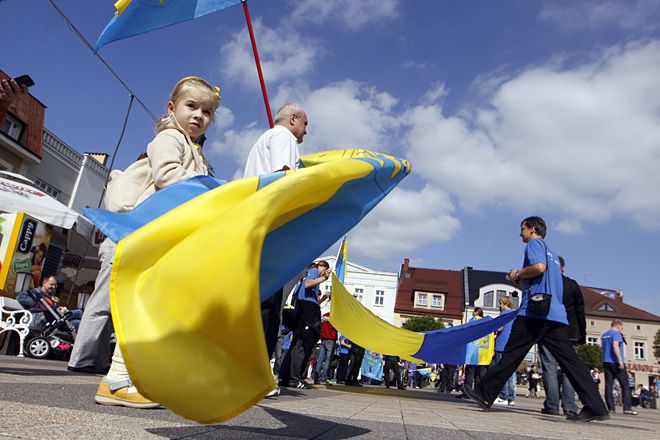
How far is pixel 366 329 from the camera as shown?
26.2ft

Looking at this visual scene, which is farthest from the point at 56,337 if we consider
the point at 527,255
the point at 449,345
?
the point at 527,255

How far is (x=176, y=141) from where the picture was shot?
2.77m

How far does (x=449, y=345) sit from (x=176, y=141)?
7.00 metres

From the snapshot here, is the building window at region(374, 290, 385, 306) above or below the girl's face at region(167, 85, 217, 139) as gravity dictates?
above

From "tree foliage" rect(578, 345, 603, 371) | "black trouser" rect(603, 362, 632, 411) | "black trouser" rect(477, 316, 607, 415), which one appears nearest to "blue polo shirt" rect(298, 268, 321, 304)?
"black trouser" rect(477, 316, 607, 415)

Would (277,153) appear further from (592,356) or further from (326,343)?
(592,356)

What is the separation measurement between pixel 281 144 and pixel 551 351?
12.3 ft

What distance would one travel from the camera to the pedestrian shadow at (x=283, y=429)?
1866 millimetres

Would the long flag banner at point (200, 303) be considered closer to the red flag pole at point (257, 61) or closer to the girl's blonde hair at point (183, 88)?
the girl's blonde hair at point (183, 88)

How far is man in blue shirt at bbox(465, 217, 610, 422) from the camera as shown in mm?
5301

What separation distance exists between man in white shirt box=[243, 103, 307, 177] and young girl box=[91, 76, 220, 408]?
57cm

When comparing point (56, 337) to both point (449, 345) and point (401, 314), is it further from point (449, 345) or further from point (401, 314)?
point (401, 314)

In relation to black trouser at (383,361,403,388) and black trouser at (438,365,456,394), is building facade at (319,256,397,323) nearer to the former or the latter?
black trouser at (438,365,456,394)

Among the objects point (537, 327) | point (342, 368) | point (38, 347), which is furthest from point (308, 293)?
point (342, 368)
